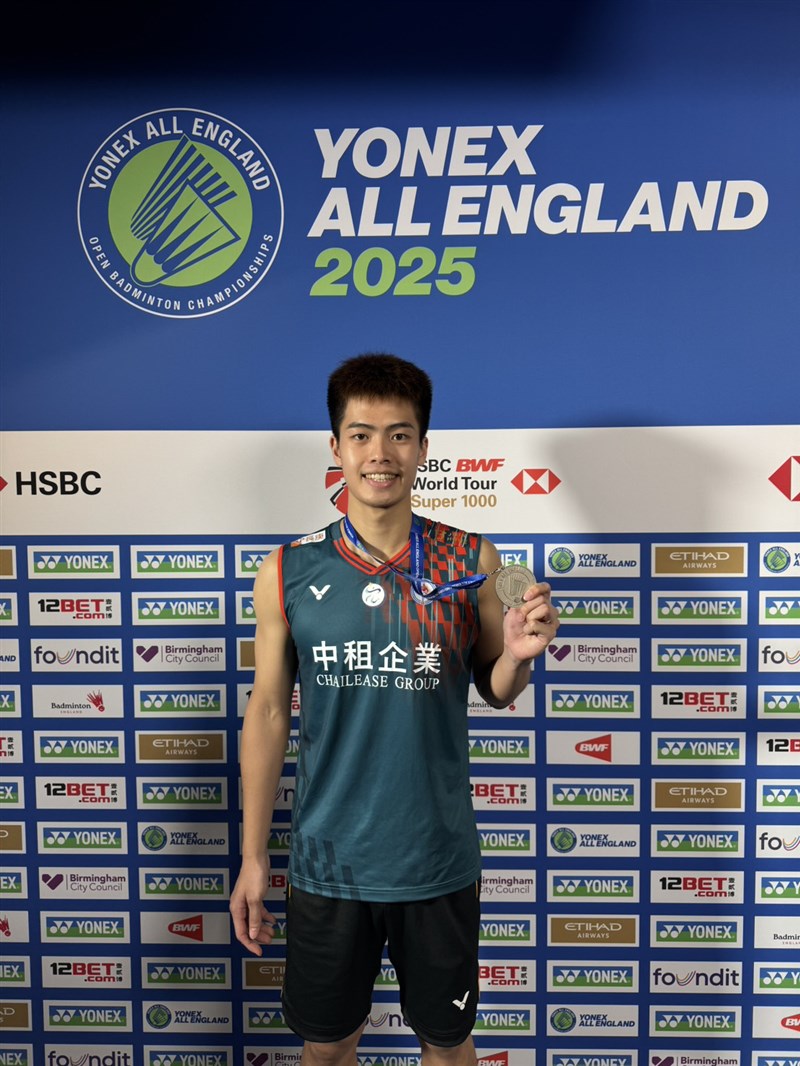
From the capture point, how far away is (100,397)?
2.24m

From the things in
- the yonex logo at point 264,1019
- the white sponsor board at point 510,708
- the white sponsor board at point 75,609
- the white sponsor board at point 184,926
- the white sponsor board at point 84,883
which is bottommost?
the yonex logo at point 264,1019

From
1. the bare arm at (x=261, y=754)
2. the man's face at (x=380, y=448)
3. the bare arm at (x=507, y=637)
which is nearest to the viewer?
the bare arm at (x=507, y=637)

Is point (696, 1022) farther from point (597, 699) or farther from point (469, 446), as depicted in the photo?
point (469, 446)

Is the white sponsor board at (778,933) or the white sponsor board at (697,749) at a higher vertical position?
the white sponsor board at (697,749)

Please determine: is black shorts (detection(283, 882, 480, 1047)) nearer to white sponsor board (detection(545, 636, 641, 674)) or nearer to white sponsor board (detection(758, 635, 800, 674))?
white sponsor board (detection(545, 636, 641, 674))

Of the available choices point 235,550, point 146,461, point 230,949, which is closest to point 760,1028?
point 230,949

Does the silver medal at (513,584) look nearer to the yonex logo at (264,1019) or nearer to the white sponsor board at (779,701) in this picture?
the white sponsor board at (779,701)

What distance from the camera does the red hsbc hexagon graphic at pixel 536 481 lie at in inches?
86.8

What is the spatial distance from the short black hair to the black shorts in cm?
99

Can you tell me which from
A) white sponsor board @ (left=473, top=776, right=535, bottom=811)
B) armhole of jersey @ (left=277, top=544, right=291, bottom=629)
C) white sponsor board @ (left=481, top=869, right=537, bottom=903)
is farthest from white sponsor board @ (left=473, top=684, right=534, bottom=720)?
armhole of jersey @ (left=277, top=544, right=291, bottom=629)

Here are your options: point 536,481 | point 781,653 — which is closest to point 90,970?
point 536,481

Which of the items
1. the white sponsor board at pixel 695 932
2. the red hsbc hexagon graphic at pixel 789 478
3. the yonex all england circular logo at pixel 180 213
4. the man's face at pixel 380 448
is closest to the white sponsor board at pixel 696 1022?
the white sponsor board at pixel 695 932

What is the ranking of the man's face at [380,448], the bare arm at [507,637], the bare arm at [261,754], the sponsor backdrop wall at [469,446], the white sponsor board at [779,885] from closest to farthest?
the bare arm at [507,637] < the man's face at [380,448] < the bare arm at [261,754] < the sponsor backdrop wall at [469,446] < the white sponsor board at [779,885]

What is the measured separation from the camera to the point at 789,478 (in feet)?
7.17
